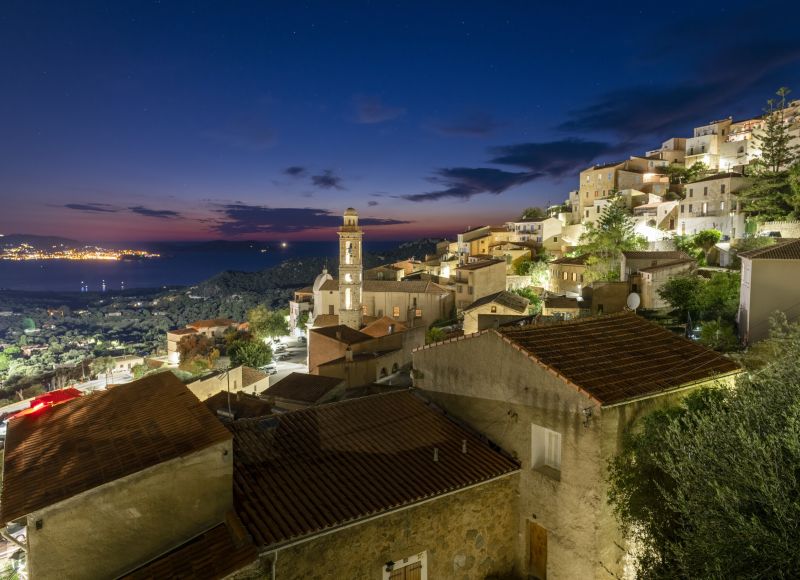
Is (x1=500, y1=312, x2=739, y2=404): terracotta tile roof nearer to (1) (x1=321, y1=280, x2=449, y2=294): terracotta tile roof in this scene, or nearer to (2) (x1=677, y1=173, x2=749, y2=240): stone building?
(2) (x1=677, y1=173, x2=749, y2=240): stone building

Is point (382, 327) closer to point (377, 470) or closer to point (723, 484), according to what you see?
point (377, 470)

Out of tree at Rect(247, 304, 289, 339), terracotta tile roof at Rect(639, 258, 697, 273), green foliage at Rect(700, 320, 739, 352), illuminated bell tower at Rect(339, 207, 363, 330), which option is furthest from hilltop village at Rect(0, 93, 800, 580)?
tree at Rect(247, 304, 289, 339)

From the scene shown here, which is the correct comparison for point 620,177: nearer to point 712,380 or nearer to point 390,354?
point 390,354

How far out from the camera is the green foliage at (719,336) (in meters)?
17.5

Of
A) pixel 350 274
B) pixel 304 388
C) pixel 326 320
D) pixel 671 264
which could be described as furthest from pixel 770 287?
pixel 326 320

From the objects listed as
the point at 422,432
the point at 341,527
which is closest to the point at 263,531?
the point at 341,527

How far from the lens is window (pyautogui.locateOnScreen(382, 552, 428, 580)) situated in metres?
7.87

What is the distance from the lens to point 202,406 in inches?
323

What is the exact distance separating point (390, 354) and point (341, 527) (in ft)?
71.2

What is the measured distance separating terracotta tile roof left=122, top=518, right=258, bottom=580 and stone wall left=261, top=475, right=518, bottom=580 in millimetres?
440

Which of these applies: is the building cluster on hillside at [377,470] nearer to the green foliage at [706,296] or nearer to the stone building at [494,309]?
the green foliage at [706,296]

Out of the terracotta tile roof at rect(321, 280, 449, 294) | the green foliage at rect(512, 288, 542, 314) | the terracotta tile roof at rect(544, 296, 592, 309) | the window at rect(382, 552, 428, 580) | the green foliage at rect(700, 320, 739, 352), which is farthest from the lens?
the terracotta tile roof at rect(321, 280, 449, 294)

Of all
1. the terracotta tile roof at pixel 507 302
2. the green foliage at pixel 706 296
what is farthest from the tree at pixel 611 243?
the green foliage at pixel 706 296

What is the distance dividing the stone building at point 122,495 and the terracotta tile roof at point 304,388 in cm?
1332
